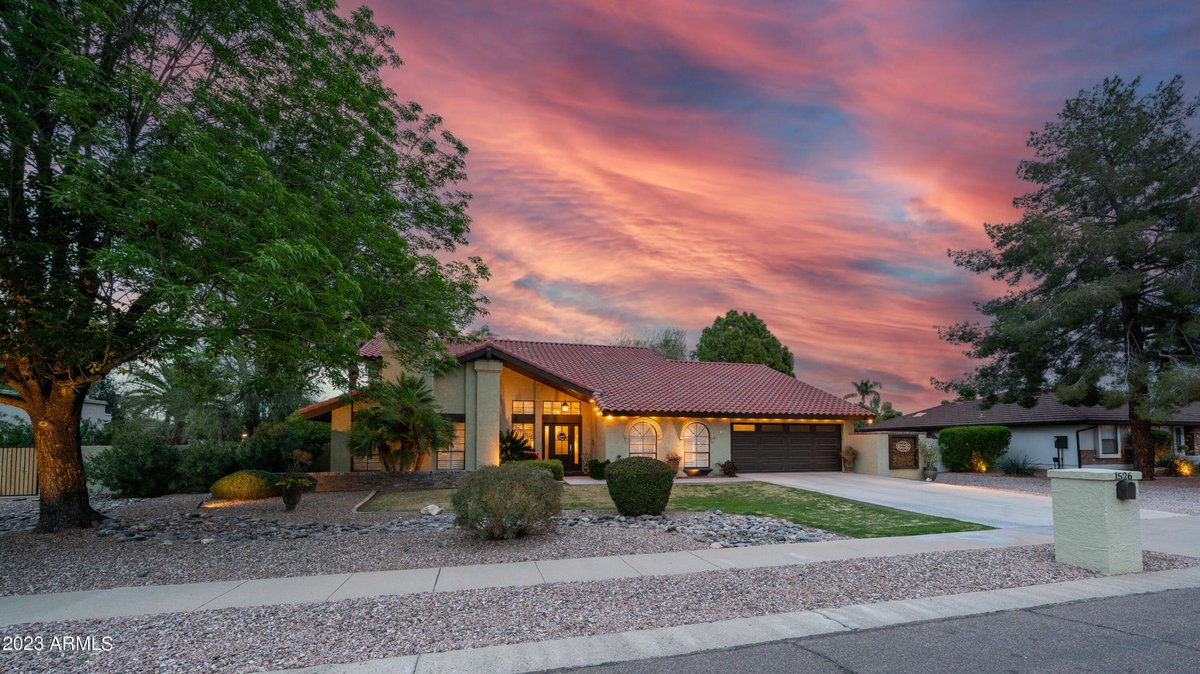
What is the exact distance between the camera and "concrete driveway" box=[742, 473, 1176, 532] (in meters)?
13.0

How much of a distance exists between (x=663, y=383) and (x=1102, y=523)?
62.4ft

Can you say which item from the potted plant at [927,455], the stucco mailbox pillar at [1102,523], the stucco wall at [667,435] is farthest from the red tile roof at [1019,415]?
the stucco mailbox pillar at [1102,523]

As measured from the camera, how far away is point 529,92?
46.8 ft

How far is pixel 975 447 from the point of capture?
27.4 meters

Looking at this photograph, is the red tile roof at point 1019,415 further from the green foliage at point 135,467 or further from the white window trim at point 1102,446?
the green foliage at point 135,467

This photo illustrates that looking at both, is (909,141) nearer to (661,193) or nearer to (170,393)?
(661,193)

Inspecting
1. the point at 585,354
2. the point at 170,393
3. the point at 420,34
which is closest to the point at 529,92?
the point at 420,34

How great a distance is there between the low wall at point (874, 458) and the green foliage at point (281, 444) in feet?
69.7

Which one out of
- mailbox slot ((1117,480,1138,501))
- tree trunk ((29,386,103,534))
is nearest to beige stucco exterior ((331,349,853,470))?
tree trunk ((29,386,103,534))

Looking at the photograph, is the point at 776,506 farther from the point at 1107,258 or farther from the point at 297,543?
the point at 1107,258

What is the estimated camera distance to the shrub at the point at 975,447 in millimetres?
27266

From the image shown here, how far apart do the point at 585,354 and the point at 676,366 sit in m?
4.46

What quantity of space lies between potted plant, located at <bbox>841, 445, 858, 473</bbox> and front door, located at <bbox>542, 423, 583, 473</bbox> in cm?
1137

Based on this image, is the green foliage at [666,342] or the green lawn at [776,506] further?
the green foliage at [666,342]
